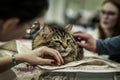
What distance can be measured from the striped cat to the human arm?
0.04 metres

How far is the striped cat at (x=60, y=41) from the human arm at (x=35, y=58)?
0.04 metres

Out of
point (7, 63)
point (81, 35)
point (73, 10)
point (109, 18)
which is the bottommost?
point (7, 63)

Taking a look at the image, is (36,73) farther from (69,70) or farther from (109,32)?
(109,32)

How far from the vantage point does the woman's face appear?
2031 millimetres

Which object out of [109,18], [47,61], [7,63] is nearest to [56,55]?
[47,61]

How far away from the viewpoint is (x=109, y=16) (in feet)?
6.76

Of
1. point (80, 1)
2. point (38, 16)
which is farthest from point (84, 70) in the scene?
point (80, 1)

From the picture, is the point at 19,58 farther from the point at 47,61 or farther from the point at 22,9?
the point at 22,9

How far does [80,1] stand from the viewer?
14.0 feet

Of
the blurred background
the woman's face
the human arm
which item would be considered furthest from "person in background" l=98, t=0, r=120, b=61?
the blurred background

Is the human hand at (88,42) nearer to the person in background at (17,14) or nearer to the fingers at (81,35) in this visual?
the fingers at (81,35)

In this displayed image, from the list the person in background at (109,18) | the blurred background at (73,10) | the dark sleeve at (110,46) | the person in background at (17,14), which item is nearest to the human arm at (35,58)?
the person in background at (17,14)

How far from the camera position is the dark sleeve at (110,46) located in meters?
1.04

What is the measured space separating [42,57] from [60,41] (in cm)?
9
